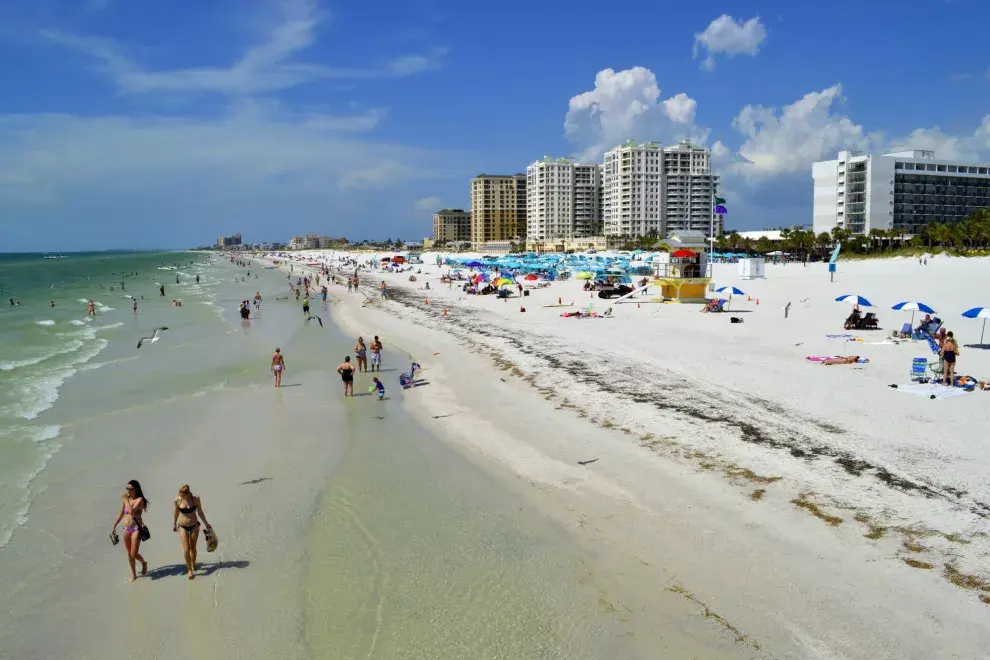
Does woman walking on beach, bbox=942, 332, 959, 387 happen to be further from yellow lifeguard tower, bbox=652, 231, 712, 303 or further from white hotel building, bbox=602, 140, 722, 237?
white hotel building, bbox=602, 140, 722, 237

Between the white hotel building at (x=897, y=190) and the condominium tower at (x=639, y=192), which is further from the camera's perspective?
the condominium tower at (x=639, y=192)

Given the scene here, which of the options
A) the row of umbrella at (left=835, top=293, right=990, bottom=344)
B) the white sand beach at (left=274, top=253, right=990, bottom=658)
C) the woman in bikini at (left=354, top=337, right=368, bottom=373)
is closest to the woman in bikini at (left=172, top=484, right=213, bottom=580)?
the white sand beach at (left=274, top=253, right=990, bottom=658)

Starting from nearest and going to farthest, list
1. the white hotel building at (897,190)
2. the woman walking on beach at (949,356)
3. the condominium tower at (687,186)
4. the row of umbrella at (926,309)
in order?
the woman walking on beach at (949,356) → the row of umbrella at (926,309) → the white hotel building at (897,190) → the condominium tower at (687,186)

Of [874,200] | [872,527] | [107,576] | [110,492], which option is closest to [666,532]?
[872,527]

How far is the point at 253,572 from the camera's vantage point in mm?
7238

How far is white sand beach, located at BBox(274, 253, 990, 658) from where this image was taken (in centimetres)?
605

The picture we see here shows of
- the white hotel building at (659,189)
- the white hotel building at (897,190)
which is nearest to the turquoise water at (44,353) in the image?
the white hotel building at (897,190)

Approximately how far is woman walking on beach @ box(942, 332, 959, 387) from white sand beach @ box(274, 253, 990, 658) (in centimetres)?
73

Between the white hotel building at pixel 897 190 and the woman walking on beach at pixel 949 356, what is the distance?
297 ft

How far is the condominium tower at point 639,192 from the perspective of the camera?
459 ft

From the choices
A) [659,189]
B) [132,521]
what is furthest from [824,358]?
[659,189]

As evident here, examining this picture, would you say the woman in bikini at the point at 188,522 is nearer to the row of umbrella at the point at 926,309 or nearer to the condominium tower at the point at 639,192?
the row of umbrella at the point at 926,309

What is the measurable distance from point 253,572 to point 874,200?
105729 millimetres

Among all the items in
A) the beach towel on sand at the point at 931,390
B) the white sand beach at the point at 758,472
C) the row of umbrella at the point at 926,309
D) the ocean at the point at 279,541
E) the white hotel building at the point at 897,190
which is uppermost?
the white hotel building at the point at 897,190
